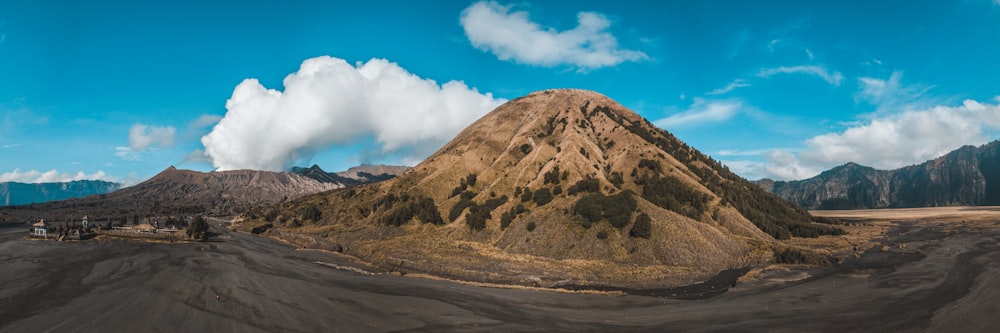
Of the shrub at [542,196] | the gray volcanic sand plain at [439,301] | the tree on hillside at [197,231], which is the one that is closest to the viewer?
the gray volcanic sand plain at [439,301]

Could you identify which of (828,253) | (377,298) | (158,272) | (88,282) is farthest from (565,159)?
(88,282)

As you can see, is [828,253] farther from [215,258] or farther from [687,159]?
[215,258]

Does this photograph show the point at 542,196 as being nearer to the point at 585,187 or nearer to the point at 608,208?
the point at 585,187

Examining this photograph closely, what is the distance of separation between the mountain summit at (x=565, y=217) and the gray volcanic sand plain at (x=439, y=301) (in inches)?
463

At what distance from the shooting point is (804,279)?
65.6 m

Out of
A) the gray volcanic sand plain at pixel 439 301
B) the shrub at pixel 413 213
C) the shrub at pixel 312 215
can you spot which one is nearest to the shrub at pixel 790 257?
the gray volcanic sand plain at pixel 439 301

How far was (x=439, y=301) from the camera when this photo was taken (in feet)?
171

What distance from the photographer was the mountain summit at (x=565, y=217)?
2977 inches

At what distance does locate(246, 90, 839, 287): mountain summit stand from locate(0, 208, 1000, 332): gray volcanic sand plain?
11748 mm

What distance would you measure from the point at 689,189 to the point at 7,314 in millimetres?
124599

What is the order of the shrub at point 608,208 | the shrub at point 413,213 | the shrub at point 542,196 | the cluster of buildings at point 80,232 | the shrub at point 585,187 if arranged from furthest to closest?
the cluster of buildings at point 80,232
the shrub at point 413,213
the shrub at point 542,196
the shrub at point 585,187
the shrub at point 608,208


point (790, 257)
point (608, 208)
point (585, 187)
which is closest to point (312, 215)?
point (585, 187)

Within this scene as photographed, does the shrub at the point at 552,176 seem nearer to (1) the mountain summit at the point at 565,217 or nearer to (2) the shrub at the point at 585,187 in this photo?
(1) the mountain summit at the point at 565,217

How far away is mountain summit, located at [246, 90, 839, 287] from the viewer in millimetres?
75625
